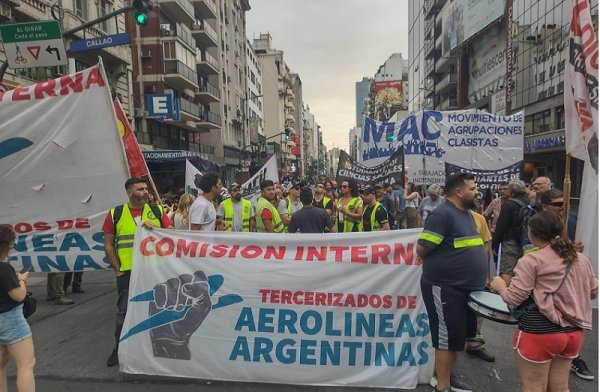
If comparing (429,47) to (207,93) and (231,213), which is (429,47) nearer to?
(207,93)

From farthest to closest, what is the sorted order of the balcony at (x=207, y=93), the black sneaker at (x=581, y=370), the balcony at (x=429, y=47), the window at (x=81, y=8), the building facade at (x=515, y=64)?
the balcony at (x=429, y=47), the balcony at (x=207, y=93), the building facade at (x=515, y=64), the window at (x=81, y=8), the black sneaker at (x=581, y=370)

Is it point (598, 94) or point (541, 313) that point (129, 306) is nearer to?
point (541, 313)

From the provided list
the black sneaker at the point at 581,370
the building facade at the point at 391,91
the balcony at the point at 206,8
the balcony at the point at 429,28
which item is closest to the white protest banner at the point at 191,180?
the black sneaker at the point at 581,370

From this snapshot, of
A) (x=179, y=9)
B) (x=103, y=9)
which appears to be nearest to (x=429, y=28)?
(x=179, y=9)

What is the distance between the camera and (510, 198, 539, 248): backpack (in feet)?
15.6

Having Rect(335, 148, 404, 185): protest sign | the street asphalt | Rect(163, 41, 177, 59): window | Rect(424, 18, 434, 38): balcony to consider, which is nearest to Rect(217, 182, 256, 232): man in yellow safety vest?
the street asphalt

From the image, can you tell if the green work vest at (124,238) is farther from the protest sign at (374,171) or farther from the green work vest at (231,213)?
the protest sign at (374,171)

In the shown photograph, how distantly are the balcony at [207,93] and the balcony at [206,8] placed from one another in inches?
271

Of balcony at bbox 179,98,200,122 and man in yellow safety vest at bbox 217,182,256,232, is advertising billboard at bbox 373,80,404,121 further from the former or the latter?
man in yellow safety vest at bbox 217,182,256,232

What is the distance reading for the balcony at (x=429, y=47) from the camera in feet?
190

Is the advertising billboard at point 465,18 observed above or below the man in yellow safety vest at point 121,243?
above

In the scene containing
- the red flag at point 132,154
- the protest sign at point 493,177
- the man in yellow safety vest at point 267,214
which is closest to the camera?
the red flag at point 132,154

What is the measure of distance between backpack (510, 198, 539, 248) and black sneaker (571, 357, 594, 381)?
1283 mm

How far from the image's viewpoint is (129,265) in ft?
13.9
